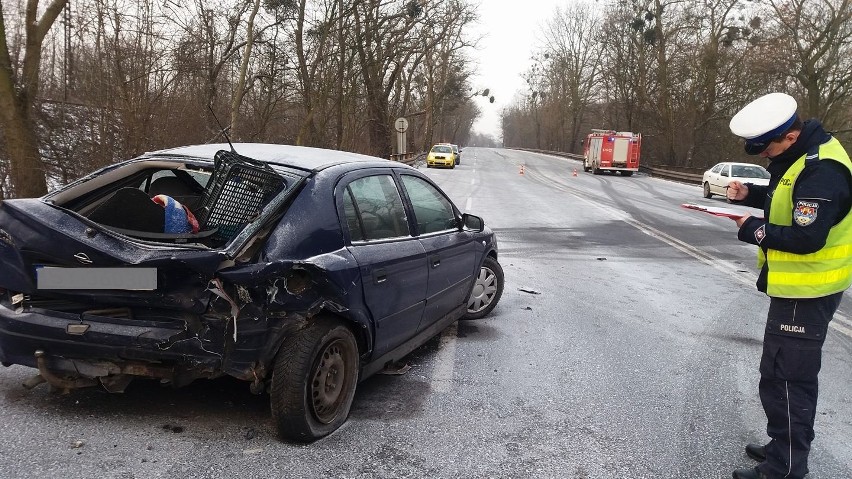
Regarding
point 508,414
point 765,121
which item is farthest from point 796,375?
point 508,414

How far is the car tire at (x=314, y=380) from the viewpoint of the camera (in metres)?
2.96

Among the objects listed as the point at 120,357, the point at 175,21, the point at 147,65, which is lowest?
the point at 120,357

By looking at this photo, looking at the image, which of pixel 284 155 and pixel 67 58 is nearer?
pixel 284 155

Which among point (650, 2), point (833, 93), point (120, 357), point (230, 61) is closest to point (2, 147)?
point (120, 357)

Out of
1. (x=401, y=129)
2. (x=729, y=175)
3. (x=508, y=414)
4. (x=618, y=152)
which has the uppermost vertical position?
(x=401, y=129)

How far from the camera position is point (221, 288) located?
2826mm

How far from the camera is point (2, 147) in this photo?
989 centimetres

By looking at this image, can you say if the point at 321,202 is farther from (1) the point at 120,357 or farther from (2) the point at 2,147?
(2) the point at 2,147

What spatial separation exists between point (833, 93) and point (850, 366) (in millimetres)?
32268

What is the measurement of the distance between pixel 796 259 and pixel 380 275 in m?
2.15

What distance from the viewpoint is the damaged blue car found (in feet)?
9.46

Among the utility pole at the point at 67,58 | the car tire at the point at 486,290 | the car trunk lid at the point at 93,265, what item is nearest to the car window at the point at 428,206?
the car tire at the point at 486,290

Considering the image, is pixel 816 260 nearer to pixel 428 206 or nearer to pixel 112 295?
pixel 428 206

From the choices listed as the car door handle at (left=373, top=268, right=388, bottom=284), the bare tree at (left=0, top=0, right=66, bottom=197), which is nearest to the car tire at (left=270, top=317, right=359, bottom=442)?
the car door handle at (left=373, top=268, right=388, bottom=284)
